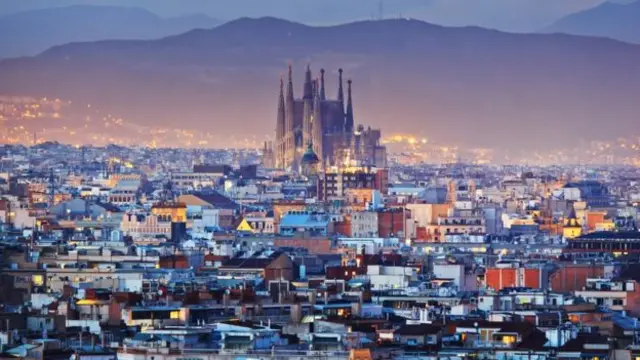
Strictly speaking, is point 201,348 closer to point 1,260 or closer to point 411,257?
point 1,260

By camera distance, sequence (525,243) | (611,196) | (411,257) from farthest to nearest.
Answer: (611,196), (525,243), (411,257)

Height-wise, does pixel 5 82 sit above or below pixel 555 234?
above

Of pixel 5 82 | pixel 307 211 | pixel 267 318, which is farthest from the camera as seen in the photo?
pixel 5 82

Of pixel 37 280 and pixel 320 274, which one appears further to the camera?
pixel 320 274

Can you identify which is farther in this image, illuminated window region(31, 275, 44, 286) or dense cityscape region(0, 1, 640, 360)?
illuminated window region(31, 275, 44, 286)

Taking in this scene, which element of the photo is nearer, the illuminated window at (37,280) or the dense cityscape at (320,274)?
the dense cityscape at (320,274)

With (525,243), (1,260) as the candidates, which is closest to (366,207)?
(525,243)

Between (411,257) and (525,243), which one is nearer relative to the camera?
(411,257)
